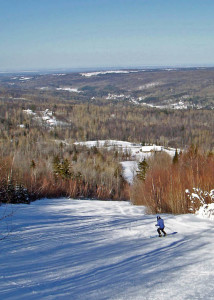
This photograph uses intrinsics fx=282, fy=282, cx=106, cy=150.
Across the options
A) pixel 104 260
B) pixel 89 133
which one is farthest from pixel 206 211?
pixel 89 133

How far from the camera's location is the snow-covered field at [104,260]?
4.01 meters

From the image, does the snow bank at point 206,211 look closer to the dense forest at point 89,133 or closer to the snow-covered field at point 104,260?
the snow-covered field at point 104,260

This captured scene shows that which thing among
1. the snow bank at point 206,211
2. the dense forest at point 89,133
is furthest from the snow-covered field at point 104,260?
the dense forest at point 89,133

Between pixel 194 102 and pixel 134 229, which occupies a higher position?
pixel 194 102

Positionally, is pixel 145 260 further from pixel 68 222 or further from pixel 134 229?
pixel 68 222

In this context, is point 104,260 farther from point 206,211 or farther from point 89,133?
point 89,133

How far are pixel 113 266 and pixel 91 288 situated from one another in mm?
951

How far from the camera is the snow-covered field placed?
13.2ft

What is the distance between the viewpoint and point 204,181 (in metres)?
10.2

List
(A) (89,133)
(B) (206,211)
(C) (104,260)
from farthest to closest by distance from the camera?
(A) (89,133) < (B) (206,211) < (C) (104,260)

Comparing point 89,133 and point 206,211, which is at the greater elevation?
point 206,211

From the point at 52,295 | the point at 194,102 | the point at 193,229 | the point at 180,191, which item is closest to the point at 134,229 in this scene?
the point at 193,229

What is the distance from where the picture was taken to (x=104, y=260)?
528 cm

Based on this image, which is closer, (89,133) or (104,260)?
(104,260)
